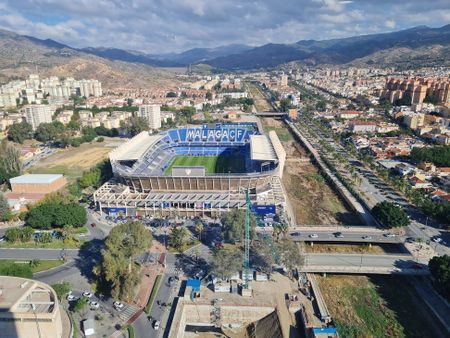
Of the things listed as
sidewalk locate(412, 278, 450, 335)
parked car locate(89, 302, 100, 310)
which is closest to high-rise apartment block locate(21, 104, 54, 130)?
parked car locate(89, 302, 100, 310)

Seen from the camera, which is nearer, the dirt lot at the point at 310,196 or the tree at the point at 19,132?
the dirt lot at the point at 310,196

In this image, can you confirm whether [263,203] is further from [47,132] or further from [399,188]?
[47,132]

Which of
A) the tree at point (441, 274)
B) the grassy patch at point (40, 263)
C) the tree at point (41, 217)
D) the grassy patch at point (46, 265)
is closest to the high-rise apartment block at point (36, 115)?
the tree at point (41, 217)

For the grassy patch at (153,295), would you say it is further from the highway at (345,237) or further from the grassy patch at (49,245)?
the highway at (345,237)

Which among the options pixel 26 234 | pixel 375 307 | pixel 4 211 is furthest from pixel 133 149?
pixel 375 307

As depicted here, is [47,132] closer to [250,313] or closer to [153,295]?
[153,295]
